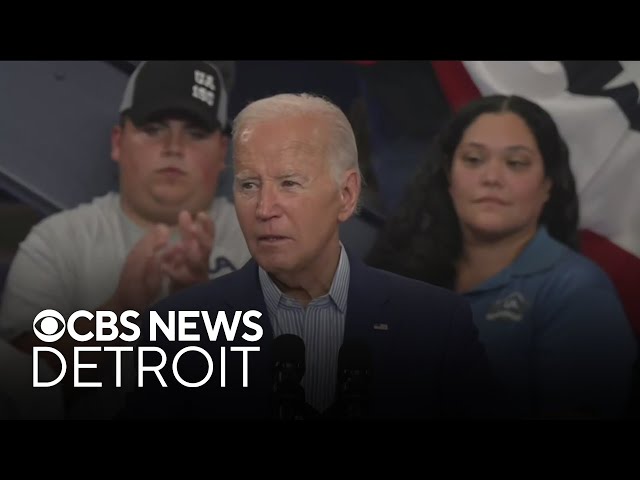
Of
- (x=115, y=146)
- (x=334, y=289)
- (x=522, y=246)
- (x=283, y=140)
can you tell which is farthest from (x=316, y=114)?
(x=522, y=246)

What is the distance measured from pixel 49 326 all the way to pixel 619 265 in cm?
214

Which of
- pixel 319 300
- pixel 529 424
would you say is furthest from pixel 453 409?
pixel 319 300

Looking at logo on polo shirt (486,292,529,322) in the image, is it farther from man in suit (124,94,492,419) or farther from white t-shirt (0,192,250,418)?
white t-shirt (0,192,250,418)

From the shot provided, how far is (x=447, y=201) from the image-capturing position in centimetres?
452

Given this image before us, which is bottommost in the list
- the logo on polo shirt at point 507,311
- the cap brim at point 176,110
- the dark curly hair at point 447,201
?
the logo on polo shirt at point 507,311

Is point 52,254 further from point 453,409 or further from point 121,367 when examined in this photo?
point 453,409

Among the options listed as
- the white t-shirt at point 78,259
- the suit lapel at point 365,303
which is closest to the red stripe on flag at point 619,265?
the suit lapel at point 365,303

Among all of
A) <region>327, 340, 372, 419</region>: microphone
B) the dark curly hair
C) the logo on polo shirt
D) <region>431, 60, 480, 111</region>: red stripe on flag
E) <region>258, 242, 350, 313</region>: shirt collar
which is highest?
<region>431, 60, 480, 111</region>: red stripe on flag

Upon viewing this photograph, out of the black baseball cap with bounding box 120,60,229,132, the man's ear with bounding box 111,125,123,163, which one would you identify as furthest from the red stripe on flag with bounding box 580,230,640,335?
the man's ear with bounding box 111,125,123,163

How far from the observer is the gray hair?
174 inches

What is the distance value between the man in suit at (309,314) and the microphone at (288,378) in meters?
0.01

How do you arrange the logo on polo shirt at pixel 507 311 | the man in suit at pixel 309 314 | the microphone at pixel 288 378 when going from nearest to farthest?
the microphone at pixel 288 378 → the man in suit at pixel 309 314 → the logo on polo shirt at pixel 507 311

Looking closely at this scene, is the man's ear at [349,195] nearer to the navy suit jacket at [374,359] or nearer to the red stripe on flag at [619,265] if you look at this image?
the navy suit jacket at [374,359]

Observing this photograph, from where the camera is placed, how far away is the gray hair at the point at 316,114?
4.42m
